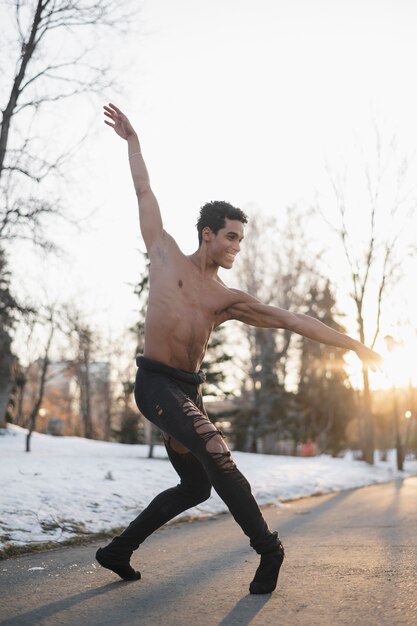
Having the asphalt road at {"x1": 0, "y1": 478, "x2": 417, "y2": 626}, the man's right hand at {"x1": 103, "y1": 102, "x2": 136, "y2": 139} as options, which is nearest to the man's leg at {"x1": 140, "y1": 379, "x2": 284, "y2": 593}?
the asphalt road at {"x1": 0, "y1": 478, "x2": 417, "y2": 626}

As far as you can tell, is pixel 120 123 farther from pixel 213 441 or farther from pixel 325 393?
pixel 325 393

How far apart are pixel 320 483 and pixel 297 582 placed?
38.6 feet

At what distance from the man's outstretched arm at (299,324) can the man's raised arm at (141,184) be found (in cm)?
64

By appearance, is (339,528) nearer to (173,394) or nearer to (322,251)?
(173,394)

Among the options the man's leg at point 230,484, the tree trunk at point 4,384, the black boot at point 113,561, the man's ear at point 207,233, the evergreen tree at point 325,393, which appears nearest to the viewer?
the man's leg at point 230,484

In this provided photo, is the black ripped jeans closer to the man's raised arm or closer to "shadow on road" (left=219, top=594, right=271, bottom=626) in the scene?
"shadow on road" (left=219, top=594, right=271, bottom=626)

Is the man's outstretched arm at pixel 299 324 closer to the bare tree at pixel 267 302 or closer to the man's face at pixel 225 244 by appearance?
the man's face at pixel 225 244

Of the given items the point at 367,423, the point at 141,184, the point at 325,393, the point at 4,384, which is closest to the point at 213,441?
the point at 141,184

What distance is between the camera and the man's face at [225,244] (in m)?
3.61

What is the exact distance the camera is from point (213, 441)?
3152mm

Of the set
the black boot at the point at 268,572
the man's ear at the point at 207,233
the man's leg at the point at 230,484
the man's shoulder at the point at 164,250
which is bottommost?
the black boot at the point at 268,572

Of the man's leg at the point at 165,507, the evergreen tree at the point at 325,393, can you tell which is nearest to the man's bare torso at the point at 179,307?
the man's leg at the point at 165,507

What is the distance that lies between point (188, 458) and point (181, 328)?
0.72m

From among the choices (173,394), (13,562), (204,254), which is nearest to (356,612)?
(173,394)
